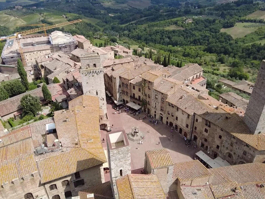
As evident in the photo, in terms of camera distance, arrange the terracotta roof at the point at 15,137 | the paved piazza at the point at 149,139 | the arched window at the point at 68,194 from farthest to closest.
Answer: the paved piazza at the point at 149,139, the terracotta roof at the point at 15,137, the arched window at the point at 68,194


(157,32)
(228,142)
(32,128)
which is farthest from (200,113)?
(157,32)

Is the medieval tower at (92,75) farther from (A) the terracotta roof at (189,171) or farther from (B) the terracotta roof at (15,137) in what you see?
(A) the terracotta roof at (189,171)

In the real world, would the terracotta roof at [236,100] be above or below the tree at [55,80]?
below

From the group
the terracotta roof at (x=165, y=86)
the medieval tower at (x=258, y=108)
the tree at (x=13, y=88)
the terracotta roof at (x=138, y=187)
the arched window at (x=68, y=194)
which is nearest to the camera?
the terracotta roof at (x=138, y=187)

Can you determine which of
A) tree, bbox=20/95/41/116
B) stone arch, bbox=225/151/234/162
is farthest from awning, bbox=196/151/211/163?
tree, bbox=20/95/41/116

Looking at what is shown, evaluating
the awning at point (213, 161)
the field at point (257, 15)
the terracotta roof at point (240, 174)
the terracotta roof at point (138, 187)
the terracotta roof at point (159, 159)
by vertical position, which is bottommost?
the awning at point (213, 161)

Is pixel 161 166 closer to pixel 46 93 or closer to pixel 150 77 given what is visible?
pixel 150 77

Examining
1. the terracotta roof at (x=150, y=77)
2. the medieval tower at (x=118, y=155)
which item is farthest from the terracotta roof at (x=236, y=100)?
the medieval tower at (x=118, y=155)
